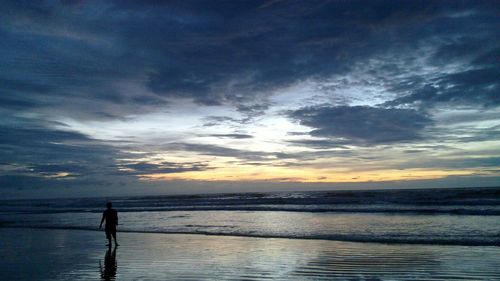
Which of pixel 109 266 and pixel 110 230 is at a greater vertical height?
pixel 110 230

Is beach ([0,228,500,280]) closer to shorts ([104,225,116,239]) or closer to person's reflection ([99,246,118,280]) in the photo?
person's reflection ([99,246,118,280])

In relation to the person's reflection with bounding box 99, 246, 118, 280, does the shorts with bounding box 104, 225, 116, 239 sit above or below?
above

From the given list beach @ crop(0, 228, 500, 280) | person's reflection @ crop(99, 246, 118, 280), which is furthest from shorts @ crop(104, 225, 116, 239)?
person's reflection @ crop(99, 246, 118, 280)

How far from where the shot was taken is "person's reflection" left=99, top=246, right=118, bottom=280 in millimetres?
9352

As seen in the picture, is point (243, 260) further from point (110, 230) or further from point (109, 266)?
point (110, 230)

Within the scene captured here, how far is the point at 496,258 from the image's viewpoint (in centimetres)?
1107

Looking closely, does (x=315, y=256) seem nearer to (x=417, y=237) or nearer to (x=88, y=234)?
(x=417, y=237)

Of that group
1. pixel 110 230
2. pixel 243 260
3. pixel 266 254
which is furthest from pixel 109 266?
pixel 266 254

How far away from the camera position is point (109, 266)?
10.5 metres

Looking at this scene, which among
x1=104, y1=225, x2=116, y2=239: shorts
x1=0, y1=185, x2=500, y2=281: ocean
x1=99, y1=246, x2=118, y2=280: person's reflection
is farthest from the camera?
x1=104, y1=225, x2=116, y2=239: shorts

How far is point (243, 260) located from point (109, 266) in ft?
12.8

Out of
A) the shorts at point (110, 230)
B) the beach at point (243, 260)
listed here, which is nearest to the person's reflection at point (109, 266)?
the beach at point (243, 260)

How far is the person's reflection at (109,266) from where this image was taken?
9352mm

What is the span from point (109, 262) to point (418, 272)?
28.9 ft
